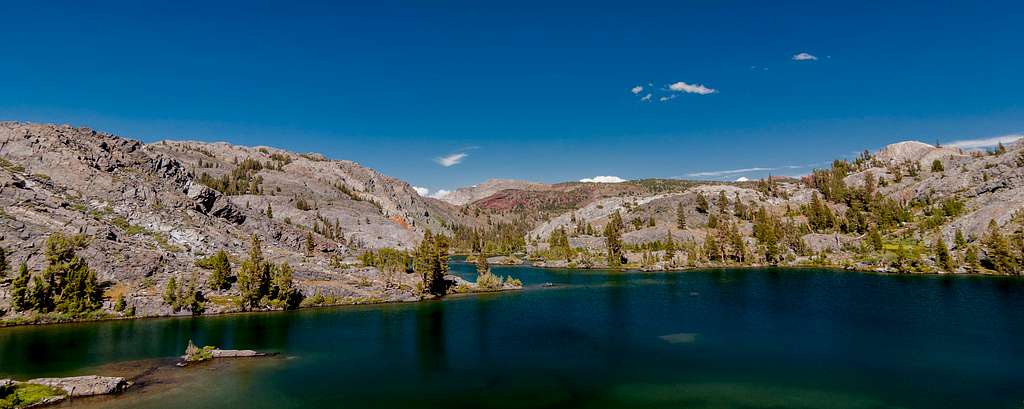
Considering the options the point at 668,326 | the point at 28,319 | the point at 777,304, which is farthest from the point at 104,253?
the point at 777,304

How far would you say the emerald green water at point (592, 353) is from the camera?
141 feet

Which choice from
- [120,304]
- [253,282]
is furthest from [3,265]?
[253,282]

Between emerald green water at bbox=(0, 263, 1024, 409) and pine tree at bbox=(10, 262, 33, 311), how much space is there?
718cm

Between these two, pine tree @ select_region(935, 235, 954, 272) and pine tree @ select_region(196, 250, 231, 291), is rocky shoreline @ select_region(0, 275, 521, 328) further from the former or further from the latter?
pine tree @ select_region(935, 235, 954, 272)

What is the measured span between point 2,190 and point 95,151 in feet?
103

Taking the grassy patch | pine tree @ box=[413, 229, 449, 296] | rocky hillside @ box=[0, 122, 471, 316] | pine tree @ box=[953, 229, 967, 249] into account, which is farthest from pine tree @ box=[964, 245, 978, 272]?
the grassy patch

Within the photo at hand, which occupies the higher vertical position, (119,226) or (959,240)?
(119,226)

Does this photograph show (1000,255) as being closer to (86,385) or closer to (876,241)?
(876,241)

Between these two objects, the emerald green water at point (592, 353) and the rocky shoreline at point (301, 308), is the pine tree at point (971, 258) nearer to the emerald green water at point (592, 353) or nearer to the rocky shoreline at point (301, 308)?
the emerald green water at point (592, 353)

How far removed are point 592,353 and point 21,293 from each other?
276ft

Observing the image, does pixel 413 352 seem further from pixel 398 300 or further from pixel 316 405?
pixel 398 300

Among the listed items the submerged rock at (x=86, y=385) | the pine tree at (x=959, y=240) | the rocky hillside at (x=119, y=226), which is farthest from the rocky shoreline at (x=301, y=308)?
the pine tree at (x=959, y=240)

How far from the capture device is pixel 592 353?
5822 centimetres

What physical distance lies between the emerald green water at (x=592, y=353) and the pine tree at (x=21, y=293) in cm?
718
